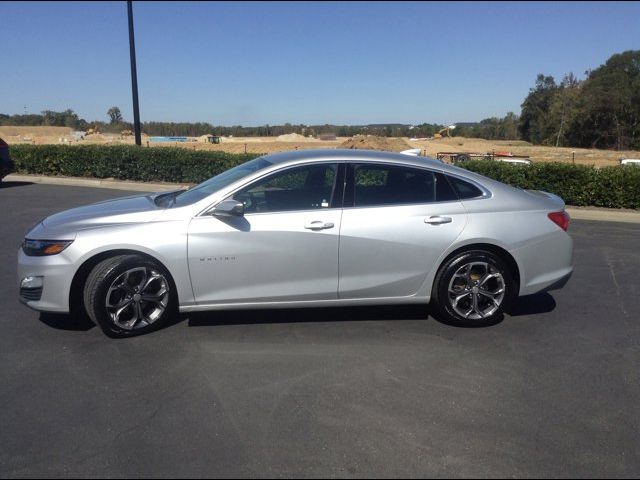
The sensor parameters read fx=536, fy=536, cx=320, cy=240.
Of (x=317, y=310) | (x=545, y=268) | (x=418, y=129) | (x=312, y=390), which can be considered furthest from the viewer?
(x=418, y=129)

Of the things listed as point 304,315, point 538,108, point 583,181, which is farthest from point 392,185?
point 538,108

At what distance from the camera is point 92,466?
2.76 meters

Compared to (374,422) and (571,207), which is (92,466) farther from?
(571,207)

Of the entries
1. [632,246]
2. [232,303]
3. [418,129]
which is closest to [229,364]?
[232,303]

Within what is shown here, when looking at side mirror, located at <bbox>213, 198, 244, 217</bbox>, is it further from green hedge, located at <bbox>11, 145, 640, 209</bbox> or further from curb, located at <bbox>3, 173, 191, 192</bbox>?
curb, located at <bbox>3, 173, 191, 192</bbox>

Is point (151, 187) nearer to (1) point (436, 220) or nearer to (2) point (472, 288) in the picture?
(1) point (436, 220)

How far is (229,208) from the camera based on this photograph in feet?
13.6

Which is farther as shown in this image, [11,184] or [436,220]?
[11,184]

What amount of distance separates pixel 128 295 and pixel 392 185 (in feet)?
7.75

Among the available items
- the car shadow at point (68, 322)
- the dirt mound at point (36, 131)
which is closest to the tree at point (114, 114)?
the dirt mound at point (36, 131)

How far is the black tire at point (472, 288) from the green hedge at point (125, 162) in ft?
34.7

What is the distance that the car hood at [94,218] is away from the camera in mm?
4281

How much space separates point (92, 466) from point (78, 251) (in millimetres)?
1900

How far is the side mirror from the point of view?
4152 millimetres
